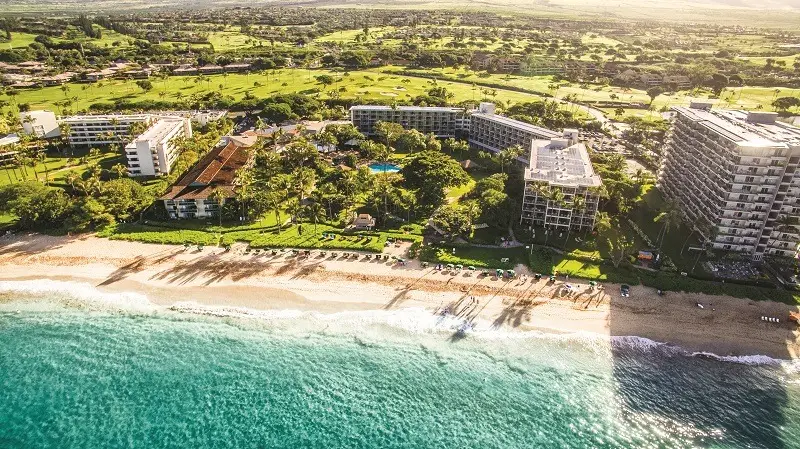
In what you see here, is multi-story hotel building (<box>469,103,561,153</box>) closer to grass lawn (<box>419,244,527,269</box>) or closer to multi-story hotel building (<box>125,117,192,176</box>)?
grass lawn (<box>419,244,527,269</box>)

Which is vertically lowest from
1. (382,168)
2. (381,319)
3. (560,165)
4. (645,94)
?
(381,319)

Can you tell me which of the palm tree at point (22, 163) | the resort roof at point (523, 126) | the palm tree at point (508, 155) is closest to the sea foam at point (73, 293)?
the palm tree at point (22, 163)

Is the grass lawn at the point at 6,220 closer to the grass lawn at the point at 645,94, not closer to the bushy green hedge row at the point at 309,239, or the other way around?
the bushy green hedge row at the point at 309,239

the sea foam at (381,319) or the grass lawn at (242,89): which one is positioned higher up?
the grass lawn at (242,89)

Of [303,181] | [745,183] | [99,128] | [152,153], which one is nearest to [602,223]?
[745,183]

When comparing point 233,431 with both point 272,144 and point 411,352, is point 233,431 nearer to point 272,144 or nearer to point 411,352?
point 411,352

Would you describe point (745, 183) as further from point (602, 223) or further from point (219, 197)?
point (219, 197)

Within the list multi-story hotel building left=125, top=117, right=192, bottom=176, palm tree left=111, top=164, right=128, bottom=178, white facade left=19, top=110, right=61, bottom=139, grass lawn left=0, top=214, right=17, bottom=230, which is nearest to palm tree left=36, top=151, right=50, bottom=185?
white facade left=19, top=110, right=61, bottom=139
